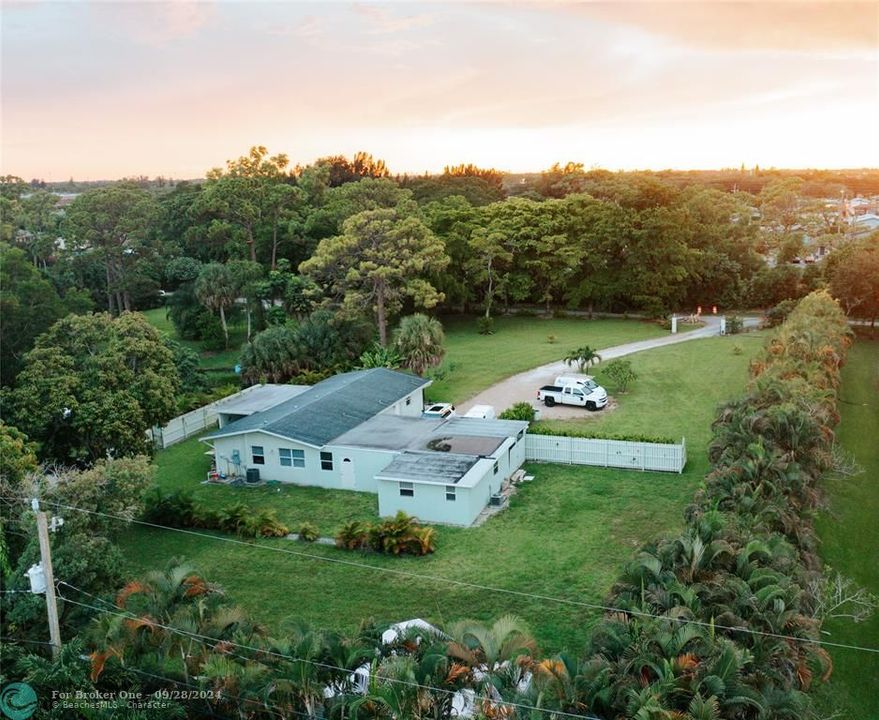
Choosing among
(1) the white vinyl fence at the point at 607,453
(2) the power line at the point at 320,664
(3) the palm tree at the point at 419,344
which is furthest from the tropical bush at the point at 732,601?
(3) the palm tree at the point at 419,344

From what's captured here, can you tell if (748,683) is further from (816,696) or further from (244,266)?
(244,266)

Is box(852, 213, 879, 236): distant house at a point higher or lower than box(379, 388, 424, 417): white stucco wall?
higher

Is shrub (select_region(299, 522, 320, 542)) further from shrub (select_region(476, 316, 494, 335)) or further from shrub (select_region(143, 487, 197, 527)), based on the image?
shrub (select_region(476, 316, 494, 335))

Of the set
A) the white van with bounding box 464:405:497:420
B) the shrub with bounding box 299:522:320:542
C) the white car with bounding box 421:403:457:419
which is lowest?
the shrub with bounding box 299:522:320:542

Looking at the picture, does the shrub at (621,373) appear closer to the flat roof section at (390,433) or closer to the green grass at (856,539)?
the green grass at (856,539)

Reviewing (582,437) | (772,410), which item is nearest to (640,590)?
(772,410)

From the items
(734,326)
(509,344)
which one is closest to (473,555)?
(509,344)

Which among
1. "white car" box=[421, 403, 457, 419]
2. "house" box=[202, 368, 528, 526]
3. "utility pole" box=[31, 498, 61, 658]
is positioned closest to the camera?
"utility pole" box=[31, 498, 61, 658]

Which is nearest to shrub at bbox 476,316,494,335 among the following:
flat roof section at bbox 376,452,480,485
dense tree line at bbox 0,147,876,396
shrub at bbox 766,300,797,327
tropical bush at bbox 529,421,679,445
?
dense tree line at bbox 0,147,876,396
